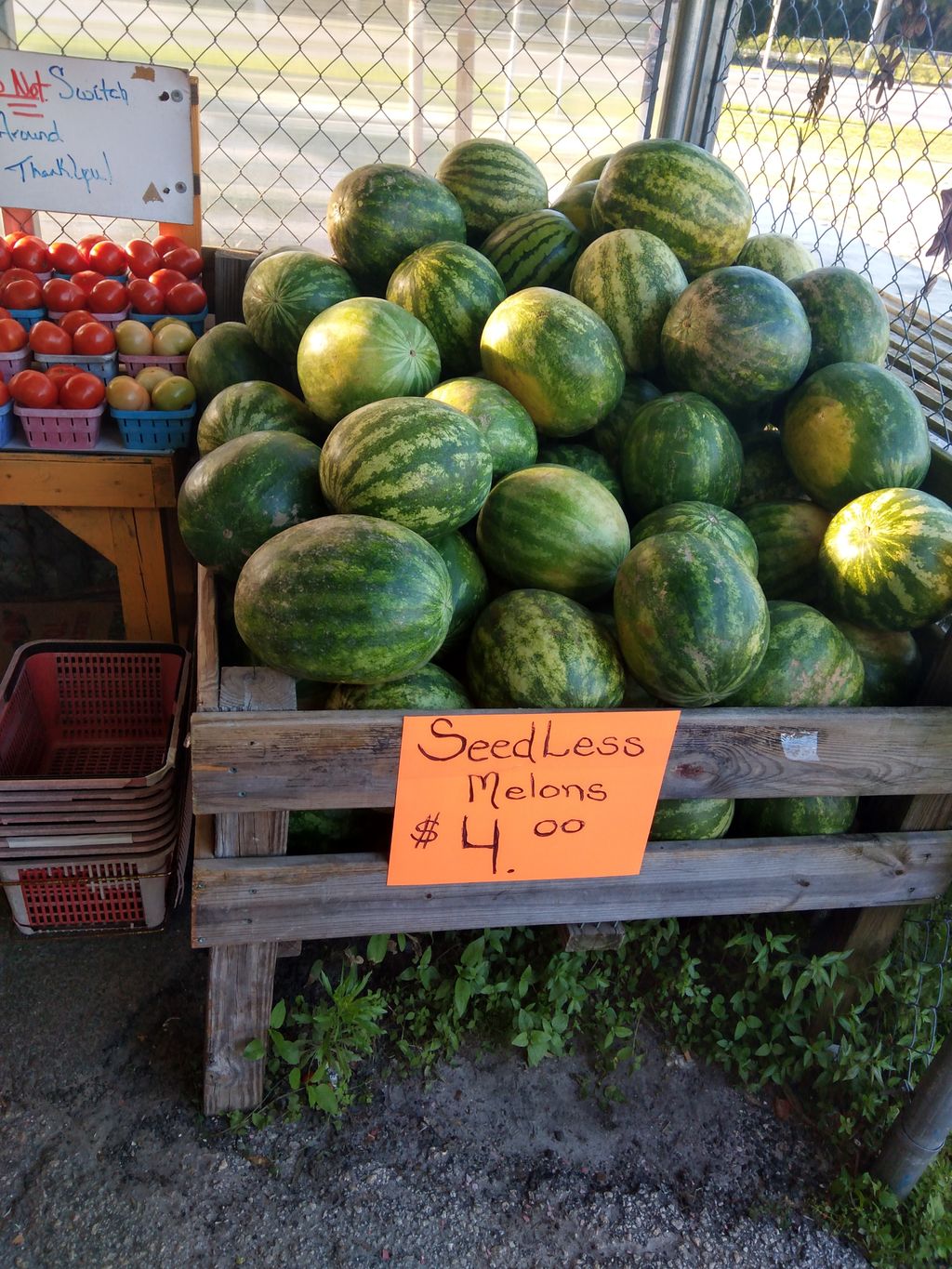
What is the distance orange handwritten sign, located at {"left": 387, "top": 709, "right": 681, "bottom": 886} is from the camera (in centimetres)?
152

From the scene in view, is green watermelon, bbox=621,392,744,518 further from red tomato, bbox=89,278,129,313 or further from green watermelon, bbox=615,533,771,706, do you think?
red tomato, bbox=89,278,129,313

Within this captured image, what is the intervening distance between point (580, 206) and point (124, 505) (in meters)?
1.60

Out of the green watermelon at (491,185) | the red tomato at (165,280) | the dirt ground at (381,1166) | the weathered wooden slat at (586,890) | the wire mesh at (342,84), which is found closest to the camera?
the weathered wooden slat at (586,890)

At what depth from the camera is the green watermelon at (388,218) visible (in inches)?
88.3

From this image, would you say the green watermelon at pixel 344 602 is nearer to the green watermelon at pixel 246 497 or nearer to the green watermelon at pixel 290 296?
the green watermelon at pixel 246 497

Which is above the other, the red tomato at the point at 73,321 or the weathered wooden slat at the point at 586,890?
the red tomato at the point at 73,321

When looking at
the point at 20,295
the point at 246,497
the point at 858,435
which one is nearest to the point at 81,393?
the point at 20,295

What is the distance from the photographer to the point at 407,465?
158 centimetres

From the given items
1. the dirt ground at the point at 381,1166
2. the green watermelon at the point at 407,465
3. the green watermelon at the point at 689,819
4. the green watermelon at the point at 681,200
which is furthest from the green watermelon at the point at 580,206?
the dirt ground at the point at 381,1166

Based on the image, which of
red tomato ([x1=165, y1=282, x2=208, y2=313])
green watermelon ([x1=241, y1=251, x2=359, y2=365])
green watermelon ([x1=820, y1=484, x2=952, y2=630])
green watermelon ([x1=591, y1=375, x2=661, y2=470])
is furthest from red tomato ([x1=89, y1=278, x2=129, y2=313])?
green watermelon ([x1=820, y1=484, x2=952, y2=630])

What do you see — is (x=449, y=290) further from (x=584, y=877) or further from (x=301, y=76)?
(x=301, y=76)

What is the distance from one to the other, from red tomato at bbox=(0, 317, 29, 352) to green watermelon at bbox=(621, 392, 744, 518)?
6.53 ft

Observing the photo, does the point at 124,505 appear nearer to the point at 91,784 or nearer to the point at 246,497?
the point at 91,784

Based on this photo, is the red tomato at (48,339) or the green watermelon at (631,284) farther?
the red tomato at (48,339)
